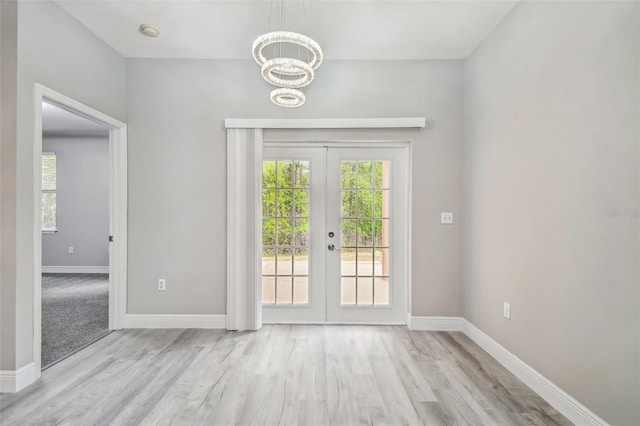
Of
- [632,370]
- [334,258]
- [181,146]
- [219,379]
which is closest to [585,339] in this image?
[632,370]

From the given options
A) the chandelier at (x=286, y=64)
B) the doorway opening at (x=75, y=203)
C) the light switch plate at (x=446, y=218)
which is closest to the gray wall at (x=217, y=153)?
the light switch plate at (x=446, y=218)

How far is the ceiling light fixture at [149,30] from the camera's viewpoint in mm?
2729

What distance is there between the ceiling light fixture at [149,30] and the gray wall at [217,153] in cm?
45

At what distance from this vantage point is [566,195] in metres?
1.91

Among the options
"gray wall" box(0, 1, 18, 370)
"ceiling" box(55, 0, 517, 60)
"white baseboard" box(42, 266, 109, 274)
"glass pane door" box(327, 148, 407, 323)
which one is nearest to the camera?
"gray wall" box(0, 1, 18, 370)

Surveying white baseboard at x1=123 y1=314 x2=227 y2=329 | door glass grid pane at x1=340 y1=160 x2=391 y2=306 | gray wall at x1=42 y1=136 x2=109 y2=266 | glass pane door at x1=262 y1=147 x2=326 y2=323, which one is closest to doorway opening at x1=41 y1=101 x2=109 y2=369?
gray wall at x1=42 y1=136 x2=109 y2=266

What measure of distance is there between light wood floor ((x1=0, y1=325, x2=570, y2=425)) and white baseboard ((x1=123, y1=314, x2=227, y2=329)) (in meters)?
0.21

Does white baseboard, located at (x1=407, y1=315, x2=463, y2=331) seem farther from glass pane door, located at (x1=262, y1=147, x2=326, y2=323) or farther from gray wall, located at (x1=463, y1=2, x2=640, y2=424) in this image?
glass pane door, located at (x1=262, y1=147, x2=326, y2=323)

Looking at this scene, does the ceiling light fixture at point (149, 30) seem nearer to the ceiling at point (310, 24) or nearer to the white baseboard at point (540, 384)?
the ceiling at point (310, 24)

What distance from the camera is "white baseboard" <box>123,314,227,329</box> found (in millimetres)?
3273

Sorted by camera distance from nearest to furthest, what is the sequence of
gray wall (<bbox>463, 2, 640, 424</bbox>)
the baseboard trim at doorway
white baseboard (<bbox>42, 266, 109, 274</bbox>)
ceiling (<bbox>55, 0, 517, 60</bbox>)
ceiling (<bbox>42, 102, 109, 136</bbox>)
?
gray wall (<bbox>463, 2, 640, 424</bbox>) → the baseboard trim at doorway → ceiling (<bbox>55, 0, 517, 60</bbox>) → ceiling (<bbox>42, 102, 109, 136</bbox>) → white baseboard (<bbox>42, 266, 109, 274</bbox>)

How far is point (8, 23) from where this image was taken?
211 centimetres

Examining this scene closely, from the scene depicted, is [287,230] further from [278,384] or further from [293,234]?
[278,384]

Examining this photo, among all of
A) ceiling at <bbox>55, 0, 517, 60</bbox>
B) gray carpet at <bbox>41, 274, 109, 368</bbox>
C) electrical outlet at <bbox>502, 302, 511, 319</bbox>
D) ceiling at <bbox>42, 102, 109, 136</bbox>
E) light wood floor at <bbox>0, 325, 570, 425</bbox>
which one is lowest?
light wood floor at <bbox>0, 325, 570, 425</bbox>
